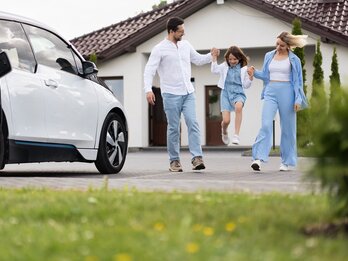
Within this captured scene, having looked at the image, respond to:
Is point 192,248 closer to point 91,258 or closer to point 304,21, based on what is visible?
point 91,258

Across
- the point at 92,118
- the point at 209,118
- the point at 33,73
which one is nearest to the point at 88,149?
the point at 92,118

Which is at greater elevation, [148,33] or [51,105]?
[148,33]

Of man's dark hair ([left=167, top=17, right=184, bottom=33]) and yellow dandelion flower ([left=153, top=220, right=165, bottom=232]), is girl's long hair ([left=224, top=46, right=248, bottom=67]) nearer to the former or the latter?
man's dark hair ([left=167, top=17, right=184, bottom=33])

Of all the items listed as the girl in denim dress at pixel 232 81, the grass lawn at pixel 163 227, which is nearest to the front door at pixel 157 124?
the girl in denim dress at pixel 232 81

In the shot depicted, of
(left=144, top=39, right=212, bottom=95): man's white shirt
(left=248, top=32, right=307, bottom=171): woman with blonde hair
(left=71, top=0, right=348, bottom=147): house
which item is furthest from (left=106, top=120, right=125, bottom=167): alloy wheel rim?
(left=71, top=0, right=348, bottom=147): house

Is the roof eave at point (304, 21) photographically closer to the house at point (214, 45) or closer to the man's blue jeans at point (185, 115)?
the house at point (214, 45)

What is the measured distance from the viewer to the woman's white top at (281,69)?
41.1ft

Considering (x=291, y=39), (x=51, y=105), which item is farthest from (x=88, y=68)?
(x=291, y=39)

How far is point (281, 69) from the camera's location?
12539 mm

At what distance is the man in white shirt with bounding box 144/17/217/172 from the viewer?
1228 cm

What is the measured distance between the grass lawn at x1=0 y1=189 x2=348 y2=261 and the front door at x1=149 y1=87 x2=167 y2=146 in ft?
80.7

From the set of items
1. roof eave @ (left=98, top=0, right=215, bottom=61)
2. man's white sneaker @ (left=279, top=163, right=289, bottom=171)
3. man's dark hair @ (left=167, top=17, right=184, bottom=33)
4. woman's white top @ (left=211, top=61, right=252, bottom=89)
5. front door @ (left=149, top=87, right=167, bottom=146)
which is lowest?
front door @ (left=149, top=87, right=167, bottom=146)

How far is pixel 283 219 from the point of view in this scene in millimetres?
5238

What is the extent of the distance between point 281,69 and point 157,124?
1934 centimetres
